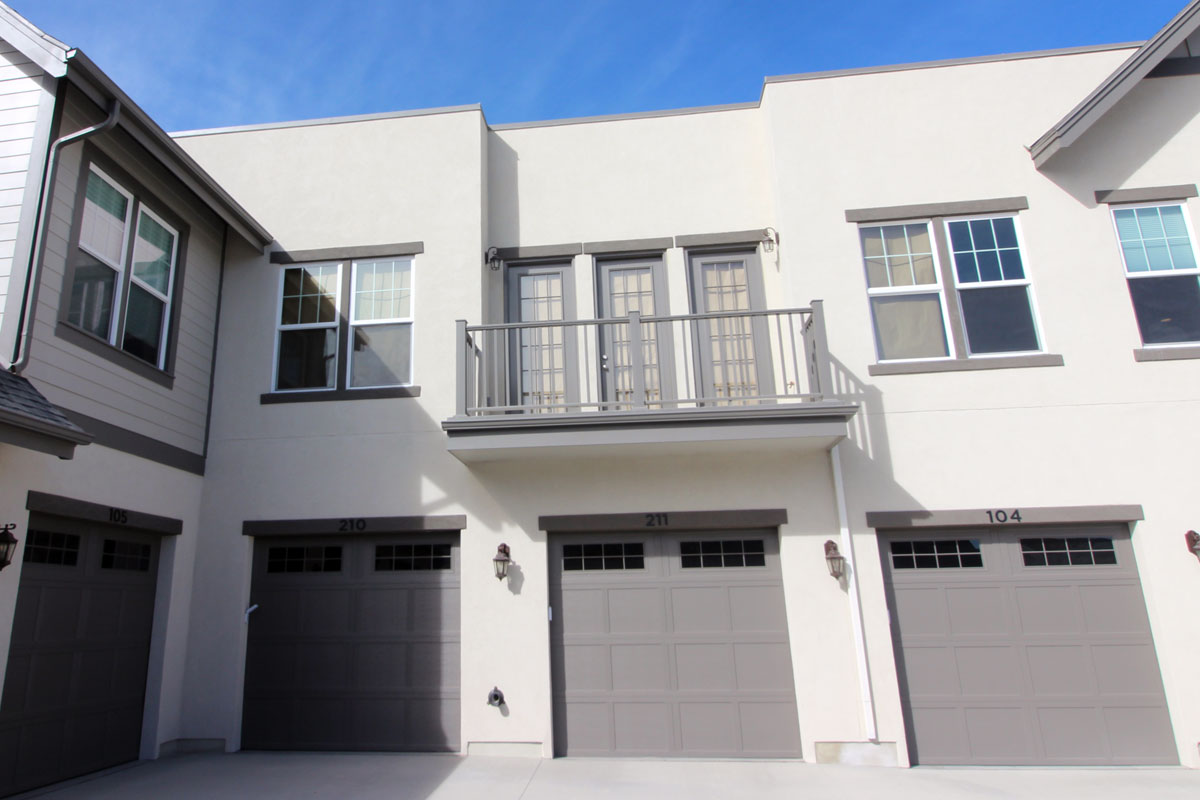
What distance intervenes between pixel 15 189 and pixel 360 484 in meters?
3.77

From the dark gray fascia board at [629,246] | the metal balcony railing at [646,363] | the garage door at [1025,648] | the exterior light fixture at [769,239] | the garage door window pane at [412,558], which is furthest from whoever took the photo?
the dark gray fascia board at [629,246]

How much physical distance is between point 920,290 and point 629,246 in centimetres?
312

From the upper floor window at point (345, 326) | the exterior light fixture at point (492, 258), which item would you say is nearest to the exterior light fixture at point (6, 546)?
the upper floor window at point (345, 326)

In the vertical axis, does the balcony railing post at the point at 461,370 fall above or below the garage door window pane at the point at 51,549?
above

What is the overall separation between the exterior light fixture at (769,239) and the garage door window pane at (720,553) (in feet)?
10.5

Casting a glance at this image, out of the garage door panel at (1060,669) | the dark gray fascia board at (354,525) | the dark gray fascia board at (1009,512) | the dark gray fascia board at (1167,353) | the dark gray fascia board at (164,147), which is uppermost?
the dark gray fascia board at (164,147)

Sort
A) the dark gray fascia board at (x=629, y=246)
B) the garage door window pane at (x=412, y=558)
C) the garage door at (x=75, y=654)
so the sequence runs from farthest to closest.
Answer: the dark gray fascia board at (x=629, y=246) < the garage door window pane at (x=412, y=558) < the garage door at (x=75, y=654)

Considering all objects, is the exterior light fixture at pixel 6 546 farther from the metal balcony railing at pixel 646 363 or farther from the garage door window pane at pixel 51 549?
the metal balcony railing at pixel 646 363

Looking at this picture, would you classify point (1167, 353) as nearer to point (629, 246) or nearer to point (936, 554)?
point (936, 554)

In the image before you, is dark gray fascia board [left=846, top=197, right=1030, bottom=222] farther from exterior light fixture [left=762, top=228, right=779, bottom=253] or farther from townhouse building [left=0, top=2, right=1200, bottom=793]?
exterior light fixture [left=762, top=228, right=779, bottom=253]

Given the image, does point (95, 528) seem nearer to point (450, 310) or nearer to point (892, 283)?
point (450, 310)

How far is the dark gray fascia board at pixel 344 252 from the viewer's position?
8.50 m

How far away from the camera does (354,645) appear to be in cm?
756

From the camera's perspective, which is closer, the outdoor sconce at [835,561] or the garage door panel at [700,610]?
the outdoor sconce at [835,561]
